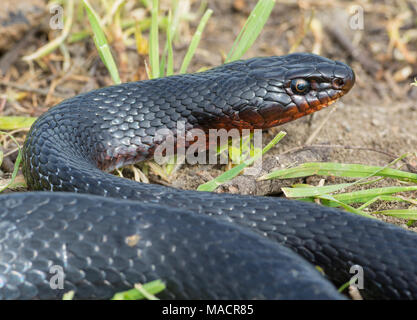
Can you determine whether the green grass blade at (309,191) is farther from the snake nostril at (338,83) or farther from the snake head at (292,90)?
the snake nostril at (338,83)

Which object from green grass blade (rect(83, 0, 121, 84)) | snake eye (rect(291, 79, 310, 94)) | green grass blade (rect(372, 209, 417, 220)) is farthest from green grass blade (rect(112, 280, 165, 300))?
green grass blade (rect(83, 0, 121, 84))

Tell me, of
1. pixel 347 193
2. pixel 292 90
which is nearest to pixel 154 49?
pixel 292 90

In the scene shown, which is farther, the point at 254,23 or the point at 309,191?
the point at 254,23

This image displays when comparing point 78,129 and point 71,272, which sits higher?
point 78,129

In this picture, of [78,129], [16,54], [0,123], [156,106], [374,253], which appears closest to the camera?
[374,253]

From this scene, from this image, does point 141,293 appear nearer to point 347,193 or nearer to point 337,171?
point 347,193

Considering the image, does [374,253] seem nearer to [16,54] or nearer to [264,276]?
[264,276]

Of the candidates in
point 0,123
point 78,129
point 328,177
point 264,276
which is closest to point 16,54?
point 0,123
